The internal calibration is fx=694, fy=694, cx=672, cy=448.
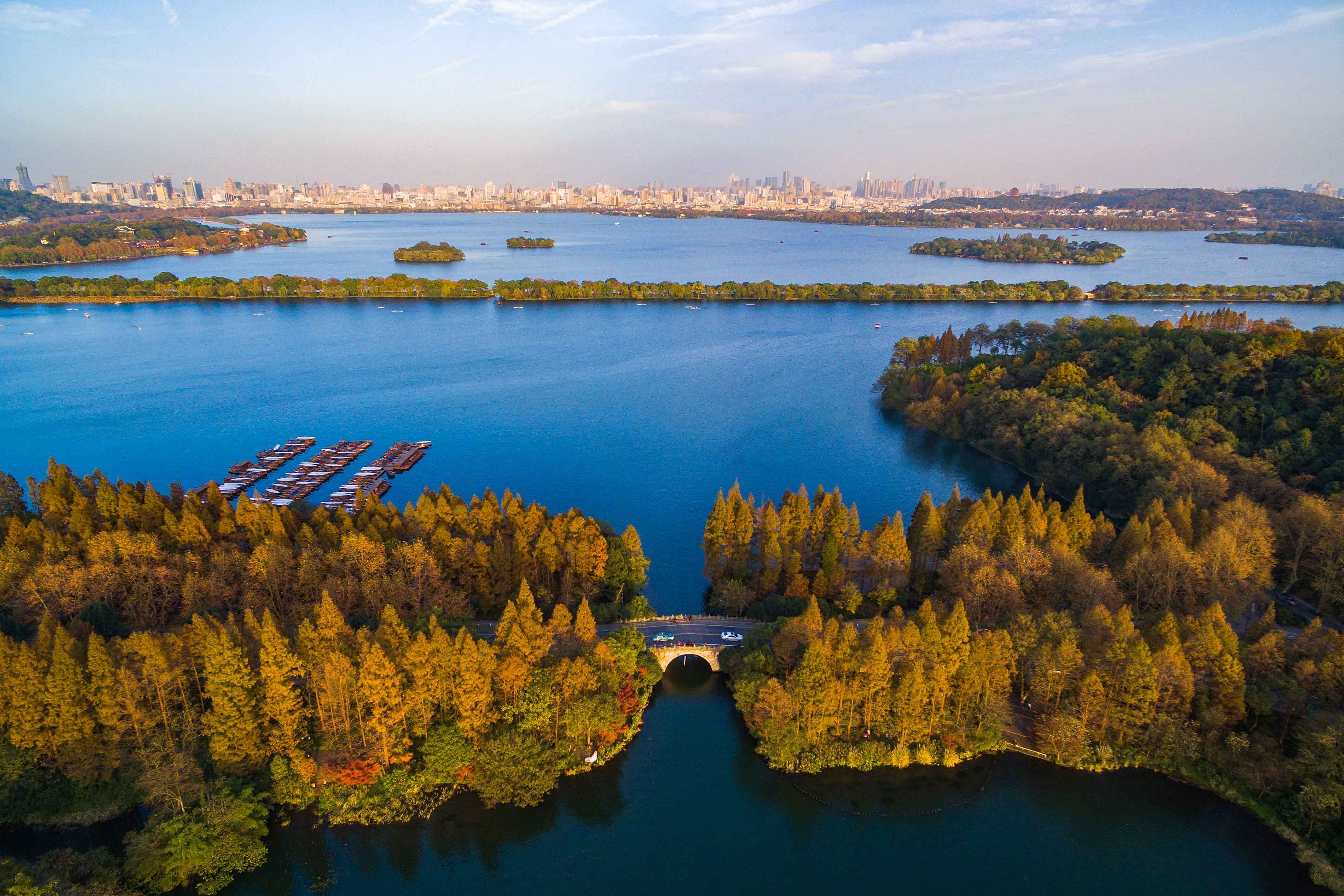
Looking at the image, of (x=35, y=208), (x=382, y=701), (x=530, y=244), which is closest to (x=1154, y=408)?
(x=382, y=701)

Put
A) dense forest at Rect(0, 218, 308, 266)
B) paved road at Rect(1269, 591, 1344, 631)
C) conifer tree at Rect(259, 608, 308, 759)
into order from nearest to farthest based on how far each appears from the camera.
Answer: conifer tree at Rect(259, 608, 308, 759), paved road at Rect(1269, 591, 1344, 631), dense forest at Rect(0, 218, 308, 266)

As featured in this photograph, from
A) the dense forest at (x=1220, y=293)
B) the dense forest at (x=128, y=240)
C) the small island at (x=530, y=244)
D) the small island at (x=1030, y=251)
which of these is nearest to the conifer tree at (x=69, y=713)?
the dense forest at (x=1220, y=293)

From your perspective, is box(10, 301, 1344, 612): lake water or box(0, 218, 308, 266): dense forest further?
box(0, 218, 308, 266): dense forest

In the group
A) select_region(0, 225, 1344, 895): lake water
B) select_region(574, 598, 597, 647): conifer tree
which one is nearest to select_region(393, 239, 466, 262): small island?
select_region(0, 225, 1344, 895): lake water

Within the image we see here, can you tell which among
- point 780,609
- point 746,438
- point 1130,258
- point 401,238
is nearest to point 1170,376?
point 746,438

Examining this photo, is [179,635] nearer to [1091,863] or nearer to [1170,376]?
Answer: [1091,863]

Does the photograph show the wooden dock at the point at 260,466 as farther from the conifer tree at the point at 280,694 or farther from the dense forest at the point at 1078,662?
the dense forest at the point at 1078,662

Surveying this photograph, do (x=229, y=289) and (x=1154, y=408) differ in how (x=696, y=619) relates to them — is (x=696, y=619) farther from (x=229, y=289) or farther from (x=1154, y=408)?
(x=229, y=289)

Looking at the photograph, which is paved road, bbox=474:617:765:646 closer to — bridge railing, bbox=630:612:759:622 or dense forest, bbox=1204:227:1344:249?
bridge railing, bbox=630:612:759:622
